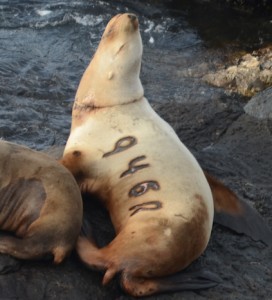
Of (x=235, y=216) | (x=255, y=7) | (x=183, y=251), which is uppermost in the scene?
(x=183, y=251)

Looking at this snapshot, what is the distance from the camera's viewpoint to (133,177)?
14.4 ft

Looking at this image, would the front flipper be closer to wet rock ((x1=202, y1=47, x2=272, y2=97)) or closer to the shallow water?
the shallow water

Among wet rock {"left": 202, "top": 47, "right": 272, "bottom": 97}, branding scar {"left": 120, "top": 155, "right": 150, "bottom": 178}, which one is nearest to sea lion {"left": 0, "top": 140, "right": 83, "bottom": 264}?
branding scar {"left": 120, "top": 155, "right": 150, "bottom": 178}

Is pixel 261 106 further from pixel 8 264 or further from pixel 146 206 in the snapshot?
pixel 8 264

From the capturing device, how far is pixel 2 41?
364 inches

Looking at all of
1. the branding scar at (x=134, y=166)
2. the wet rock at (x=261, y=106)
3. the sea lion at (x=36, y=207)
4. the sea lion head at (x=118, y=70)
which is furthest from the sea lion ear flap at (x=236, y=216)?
the wet rock at (x=261, y=106)

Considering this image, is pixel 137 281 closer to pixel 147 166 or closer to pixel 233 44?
pixel 147 166

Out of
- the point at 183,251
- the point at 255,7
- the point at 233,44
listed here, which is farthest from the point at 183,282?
the point at 255,7

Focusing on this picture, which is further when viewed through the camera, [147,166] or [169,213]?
[147,166]

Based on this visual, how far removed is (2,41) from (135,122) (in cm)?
504

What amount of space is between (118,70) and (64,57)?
13.5 ft

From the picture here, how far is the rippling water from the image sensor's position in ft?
22.2

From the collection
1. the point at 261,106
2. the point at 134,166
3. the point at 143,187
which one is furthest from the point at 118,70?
the point at 261,106

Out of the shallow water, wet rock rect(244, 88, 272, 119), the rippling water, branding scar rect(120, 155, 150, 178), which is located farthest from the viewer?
wet rock rect(244, 88, 272, 119)
